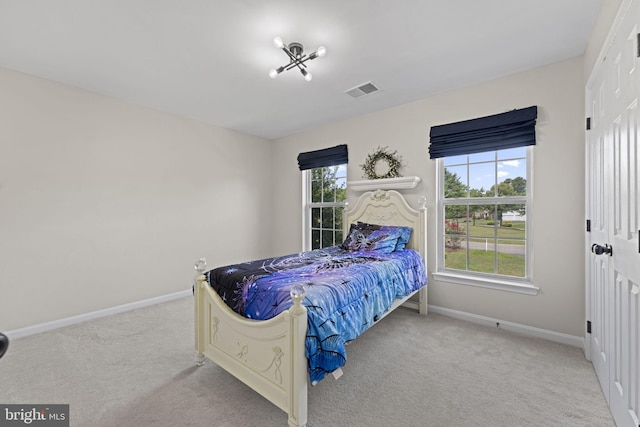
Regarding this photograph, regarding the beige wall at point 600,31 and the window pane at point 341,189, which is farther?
the window pane at point 341,189

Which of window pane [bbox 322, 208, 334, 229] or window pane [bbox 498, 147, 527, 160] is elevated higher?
window pane [bbox 498, 147, 527, 160]

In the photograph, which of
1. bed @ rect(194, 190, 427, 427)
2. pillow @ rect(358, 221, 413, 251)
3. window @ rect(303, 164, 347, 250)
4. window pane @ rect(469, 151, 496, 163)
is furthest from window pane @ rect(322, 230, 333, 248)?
window pane @ rect(469, 151, 496, 163)

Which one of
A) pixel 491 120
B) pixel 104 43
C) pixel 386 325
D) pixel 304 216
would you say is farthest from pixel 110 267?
pixel 491 120

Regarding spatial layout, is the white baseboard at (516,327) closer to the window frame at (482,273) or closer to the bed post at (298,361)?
the window frame at (482,273)

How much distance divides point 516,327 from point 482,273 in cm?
56

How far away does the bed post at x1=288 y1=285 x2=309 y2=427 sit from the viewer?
1.42 m

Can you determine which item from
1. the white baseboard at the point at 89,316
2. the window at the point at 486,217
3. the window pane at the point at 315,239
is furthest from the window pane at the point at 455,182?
the white baseboard at the point at 89,316

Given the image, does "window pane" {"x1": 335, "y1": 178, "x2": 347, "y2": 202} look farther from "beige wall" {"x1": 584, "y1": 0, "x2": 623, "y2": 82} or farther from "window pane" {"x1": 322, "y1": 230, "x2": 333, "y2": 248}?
"beige wall" {"x1": 584, "y1": 0, "x2": 623, "y2": 82}

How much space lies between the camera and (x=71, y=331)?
268 cm

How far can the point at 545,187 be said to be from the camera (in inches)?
100

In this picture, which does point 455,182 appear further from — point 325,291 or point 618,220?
point 325,291

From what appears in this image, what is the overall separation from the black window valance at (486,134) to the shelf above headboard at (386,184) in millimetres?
358

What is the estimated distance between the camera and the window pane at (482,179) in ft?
9.54

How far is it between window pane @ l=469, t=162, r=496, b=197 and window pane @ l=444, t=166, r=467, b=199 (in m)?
0.07
